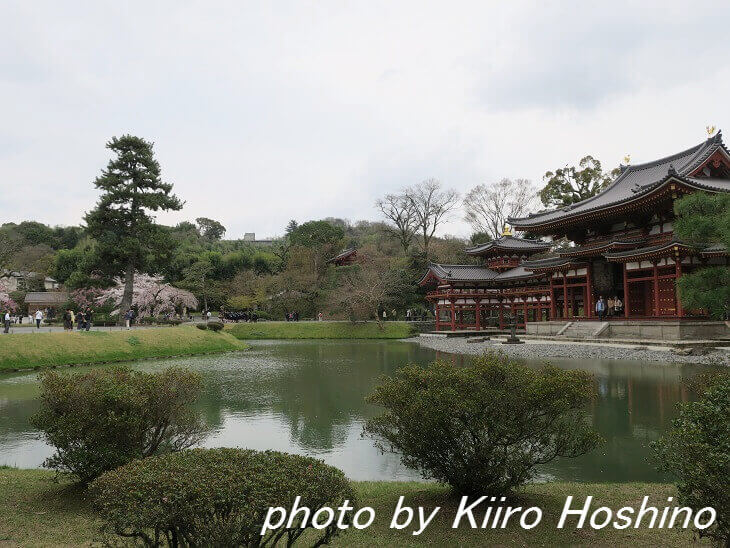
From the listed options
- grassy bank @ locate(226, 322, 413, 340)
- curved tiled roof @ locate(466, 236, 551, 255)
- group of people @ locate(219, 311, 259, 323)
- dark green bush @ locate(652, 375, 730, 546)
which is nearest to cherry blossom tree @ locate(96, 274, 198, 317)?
group of people @ locate(219, 311, 259, 323)

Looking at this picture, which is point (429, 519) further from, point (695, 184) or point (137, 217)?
point (137, 217)

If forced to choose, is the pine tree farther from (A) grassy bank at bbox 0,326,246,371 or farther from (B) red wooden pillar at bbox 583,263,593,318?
(B) red wooden pillar at bbox 583,263,593,318

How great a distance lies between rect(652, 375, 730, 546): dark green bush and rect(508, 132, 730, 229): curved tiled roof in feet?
75.3

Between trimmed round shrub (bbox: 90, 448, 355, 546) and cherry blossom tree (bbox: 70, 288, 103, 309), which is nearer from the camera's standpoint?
trimmed round shrub (bbox: 90, 448, 355, 546)

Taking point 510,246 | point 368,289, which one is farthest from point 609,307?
point 368,289

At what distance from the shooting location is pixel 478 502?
217 inches

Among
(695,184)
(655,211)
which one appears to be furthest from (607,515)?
(655,211)

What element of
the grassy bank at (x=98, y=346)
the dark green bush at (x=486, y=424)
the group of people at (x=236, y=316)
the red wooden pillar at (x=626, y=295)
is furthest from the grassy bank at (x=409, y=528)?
the group of people at (x=236, y=316)

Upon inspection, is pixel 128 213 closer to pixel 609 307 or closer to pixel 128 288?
pixel 128 288

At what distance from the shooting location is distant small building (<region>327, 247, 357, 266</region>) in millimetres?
54719

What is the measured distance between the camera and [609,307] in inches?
1148

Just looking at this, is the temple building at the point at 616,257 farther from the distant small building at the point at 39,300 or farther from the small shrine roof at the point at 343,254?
the distant small building at the point at 39,300

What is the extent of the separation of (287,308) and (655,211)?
34059 mm

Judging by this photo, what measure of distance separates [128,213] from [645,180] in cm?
3324
